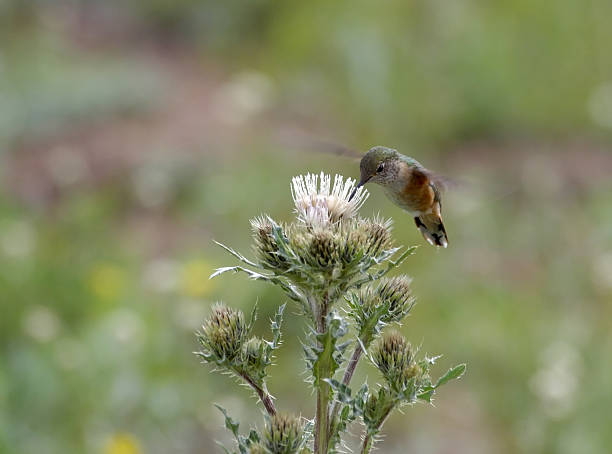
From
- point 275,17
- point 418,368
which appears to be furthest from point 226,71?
point 418,368

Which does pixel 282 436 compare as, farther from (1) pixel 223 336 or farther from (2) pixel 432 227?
(2) pixel 432 227

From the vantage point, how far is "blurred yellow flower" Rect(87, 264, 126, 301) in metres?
5.31

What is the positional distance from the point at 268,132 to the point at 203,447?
4.67m

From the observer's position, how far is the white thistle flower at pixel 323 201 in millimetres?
2400

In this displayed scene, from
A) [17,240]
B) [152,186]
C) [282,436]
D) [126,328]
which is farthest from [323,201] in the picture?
[152,186]

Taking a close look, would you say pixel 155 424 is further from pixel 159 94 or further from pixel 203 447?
pixel 159 94

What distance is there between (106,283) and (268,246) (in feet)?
10.7

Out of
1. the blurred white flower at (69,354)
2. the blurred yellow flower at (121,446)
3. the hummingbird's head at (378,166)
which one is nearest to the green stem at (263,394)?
the hummingbird's head at (378,166)

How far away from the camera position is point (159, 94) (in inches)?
373

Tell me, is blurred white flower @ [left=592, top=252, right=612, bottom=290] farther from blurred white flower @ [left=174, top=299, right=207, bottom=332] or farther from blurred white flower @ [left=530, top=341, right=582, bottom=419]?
blurred white flower @ [left=174, top=299, right=207, bottom=332]

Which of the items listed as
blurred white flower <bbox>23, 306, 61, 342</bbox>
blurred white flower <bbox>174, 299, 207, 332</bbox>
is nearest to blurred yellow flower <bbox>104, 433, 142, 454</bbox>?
blurred white flower <bbox>23, 306, 61, 342</bbox>

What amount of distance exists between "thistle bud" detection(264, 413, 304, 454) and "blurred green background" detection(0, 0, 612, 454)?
898mm

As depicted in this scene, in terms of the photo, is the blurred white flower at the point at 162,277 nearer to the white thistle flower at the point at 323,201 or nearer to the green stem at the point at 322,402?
the white thistle flower at the point at 323,201

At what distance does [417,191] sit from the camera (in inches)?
129
